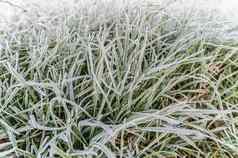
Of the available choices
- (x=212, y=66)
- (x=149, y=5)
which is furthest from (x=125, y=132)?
(x=149, y=5)

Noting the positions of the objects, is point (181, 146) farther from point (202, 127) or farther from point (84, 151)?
point (84, 151)

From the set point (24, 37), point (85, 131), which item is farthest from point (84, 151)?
point (24, 37)

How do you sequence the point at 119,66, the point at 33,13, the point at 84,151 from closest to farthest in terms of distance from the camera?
the point at 84,151 < the point at 119,66 < the point at 33,13

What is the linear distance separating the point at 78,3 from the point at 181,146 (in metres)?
0.39

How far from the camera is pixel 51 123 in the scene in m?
0.82

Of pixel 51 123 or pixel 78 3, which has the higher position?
pixel 78 3

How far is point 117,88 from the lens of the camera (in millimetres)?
832

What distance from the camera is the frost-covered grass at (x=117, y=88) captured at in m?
0.79

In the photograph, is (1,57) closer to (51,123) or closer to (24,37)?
(24,37)

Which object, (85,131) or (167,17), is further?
(167,17)

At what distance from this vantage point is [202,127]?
2.65 ft

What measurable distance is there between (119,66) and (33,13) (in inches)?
9.4

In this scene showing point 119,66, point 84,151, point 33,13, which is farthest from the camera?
point 33,13

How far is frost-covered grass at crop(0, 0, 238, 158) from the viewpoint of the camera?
79 cm
